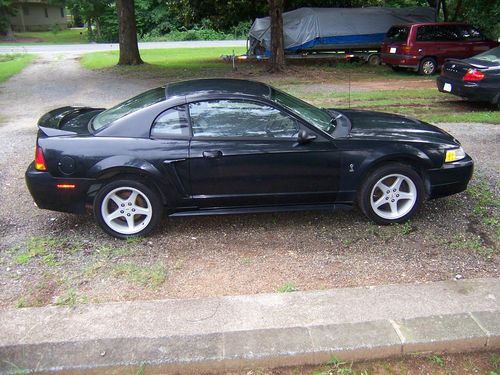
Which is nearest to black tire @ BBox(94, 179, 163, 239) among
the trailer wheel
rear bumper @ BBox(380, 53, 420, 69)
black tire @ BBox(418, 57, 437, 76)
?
rear bumper @ BBox(380, 53, 420, 69)

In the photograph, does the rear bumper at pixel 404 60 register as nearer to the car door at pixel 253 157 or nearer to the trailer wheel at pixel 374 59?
the trailer wheel at pixel 374 59

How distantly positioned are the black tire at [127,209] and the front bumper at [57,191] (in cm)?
15

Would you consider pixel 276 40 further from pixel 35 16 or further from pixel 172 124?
pixel 35 16

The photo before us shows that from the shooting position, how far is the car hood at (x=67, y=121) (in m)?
4.51

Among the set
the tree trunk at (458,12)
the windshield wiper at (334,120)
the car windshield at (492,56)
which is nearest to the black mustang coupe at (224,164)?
the windshield wiper at (334,120)

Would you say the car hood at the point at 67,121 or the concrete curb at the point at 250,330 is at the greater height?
the car hood at the point at 67,121

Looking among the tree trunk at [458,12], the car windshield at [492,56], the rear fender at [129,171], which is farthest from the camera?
the tree trunk at [458,12]

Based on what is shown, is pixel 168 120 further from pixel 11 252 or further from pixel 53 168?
pixel 11 252

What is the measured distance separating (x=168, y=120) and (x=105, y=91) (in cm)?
1057

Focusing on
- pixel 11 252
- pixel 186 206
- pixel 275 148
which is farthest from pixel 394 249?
pixel 11 252

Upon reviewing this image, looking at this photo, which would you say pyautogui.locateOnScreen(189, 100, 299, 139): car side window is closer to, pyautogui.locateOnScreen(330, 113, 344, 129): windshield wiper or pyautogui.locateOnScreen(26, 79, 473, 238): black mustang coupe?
pyautogui.locateOnScreen(26, 79, 473, 238): black mustang coupe

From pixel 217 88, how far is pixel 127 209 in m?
1.43

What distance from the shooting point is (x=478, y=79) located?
989 cm

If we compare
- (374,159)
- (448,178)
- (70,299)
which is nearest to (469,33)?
(448,178)
